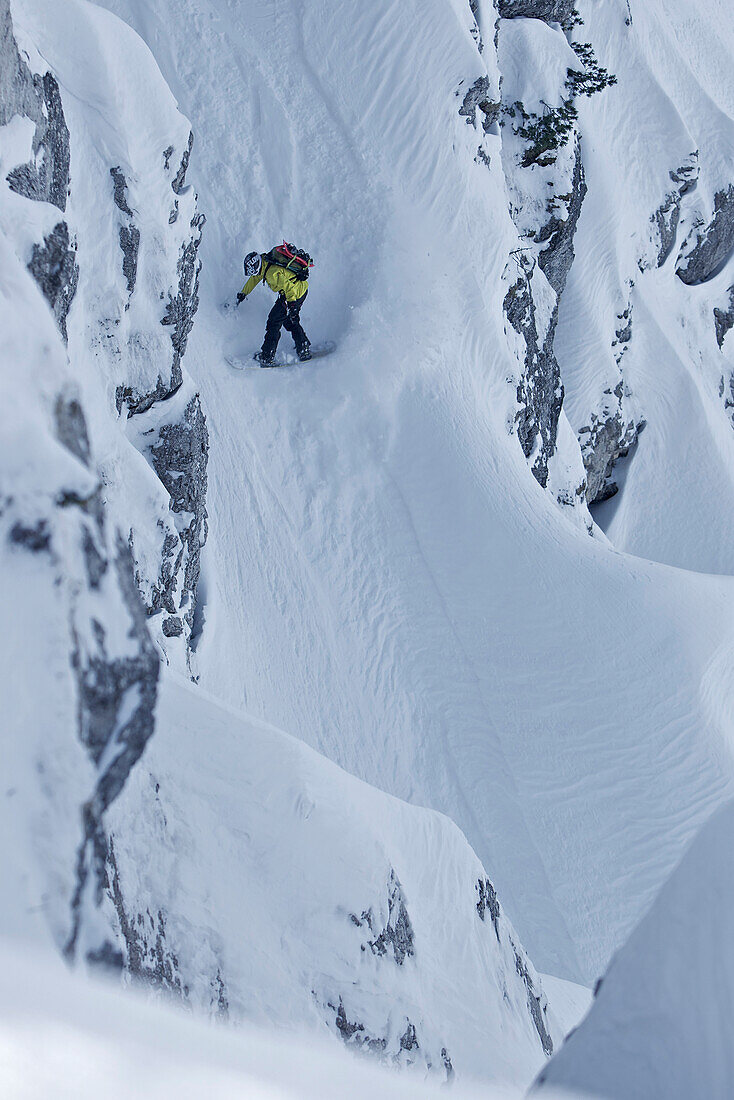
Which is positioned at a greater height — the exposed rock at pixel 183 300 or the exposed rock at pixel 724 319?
the exposed rock at pixel 724 319

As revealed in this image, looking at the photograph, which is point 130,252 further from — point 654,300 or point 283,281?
point 654,300

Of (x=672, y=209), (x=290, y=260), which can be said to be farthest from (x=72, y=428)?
(x=672, y=209)

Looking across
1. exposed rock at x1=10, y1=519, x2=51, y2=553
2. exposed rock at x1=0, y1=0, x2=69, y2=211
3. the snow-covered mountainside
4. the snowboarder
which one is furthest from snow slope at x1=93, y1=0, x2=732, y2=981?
exposed rock at x1=10, y1=519, x2=51, y2=553

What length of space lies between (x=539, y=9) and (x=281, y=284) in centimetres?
1247

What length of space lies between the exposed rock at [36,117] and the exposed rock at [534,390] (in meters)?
8.50

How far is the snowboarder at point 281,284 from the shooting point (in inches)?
440

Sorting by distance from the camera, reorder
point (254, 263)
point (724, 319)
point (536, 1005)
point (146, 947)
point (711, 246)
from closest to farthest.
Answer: point (146, 947), point (536, 1005), point (254, 263), point (711, 246), point (724, 319)

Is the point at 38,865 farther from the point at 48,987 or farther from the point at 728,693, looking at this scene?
the point at 728,693

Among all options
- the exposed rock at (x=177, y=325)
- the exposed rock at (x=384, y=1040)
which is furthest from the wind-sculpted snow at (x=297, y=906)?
the exposed rock at (x=177, y=325)

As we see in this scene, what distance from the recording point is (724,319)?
24.9 meters

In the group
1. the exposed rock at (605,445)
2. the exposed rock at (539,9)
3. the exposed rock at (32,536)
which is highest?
the exposed rock at (539,9)

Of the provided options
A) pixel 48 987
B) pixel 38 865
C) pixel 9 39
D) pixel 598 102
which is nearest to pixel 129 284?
pixel 9 39

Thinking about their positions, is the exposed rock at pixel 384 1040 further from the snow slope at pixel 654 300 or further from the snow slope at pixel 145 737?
the snow slope at pixel 654 300

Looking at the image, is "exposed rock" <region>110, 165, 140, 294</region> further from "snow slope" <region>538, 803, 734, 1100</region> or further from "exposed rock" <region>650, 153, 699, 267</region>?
"exposed rock" <region>650, 153, 699, 267</region>
